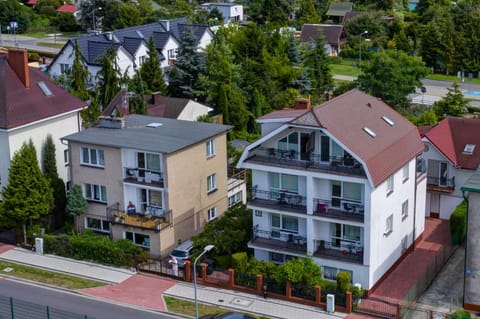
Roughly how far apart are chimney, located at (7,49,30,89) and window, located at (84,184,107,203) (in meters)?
9.25

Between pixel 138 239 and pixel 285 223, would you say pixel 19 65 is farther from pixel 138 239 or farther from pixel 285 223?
pixel 285 223

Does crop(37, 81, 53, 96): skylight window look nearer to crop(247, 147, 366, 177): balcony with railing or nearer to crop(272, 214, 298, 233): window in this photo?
crop(247, 147, 366, 177): balcony with railing

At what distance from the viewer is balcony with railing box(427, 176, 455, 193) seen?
4878cm

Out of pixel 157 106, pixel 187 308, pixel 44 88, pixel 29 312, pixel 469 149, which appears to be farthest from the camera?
pixel 157 106

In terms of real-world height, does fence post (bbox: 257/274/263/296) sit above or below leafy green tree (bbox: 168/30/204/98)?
below

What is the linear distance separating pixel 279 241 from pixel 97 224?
1206 centimetres

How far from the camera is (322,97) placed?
80.3 meters

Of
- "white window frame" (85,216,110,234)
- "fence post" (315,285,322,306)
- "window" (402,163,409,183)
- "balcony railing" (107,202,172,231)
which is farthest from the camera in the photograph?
"white window frame" (85,216,110,234)

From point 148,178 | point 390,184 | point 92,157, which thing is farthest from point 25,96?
point 390,184

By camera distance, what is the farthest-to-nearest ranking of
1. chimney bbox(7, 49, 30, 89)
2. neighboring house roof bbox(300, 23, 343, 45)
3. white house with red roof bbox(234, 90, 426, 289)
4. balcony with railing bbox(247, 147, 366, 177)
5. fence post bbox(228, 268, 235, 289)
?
neighboring house roof bbox(300, 23, 343, 45) → chimney bbox(7, 49, 30, 89) → fence post bbox(228, 268, 235, 289) → balcony with railing bbox(247, 147, 366, 177) → white house with red roof bbox(234, 90, 426, 289)

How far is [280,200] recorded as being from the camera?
1587 inches

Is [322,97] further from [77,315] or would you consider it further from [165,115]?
[77,315]

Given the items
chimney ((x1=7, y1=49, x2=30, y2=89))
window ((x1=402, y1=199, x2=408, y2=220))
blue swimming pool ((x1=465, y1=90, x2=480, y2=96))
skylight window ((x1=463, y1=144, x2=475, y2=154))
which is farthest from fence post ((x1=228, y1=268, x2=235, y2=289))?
blue swimming pool ((x1=465, y1=90, x2=480, y2=96))

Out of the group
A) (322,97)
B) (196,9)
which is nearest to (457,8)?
(322,97)
